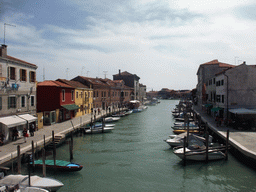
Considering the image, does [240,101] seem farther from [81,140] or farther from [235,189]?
[81,140]

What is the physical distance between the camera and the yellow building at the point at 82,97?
133 feet

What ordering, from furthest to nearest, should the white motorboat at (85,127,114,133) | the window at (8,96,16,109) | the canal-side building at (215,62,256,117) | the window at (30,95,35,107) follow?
1. the white motorboat at (85,127,114,133)
2. the canal-side building at (215,62,256,117)
3. the window at (30,95,35,107)
4. the window at (8,96,16,109)

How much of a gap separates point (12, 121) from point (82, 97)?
2367 centimetres

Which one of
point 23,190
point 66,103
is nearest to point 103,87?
point 66,103

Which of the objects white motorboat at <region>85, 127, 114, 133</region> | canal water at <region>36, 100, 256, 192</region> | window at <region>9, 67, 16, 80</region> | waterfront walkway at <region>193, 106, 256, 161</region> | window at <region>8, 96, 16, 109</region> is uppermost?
window at <region>9, 67, 16, 80</region>

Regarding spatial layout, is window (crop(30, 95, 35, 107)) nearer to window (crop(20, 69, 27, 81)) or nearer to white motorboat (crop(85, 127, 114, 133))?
window (crop(20, 69, 27, 81))

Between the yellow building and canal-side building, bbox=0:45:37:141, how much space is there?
47.3ft

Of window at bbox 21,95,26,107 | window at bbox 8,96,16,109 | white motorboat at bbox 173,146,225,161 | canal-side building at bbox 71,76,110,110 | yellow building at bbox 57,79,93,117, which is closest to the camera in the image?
white motorboat at bbox 173,146,225,161

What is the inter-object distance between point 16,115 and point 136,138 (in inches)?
557

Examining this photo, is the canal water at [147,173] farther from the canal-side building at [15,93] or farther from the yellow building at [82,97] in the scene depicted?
the yellow building at [82,97]

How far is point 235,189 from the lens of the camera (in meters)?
13.3

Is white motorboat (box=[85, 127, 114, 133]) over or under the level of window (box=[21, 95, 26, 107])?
under

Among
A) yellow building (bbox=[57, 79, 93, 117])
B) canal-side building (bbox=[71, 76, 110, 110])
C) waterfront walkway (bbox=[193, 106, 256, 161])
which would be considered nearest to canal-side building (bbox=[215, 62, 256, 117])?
waterfront walkway (bbox=[193, 106, 256, 161])

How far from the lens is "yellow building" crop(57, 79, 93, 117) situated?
40562 millimetres
